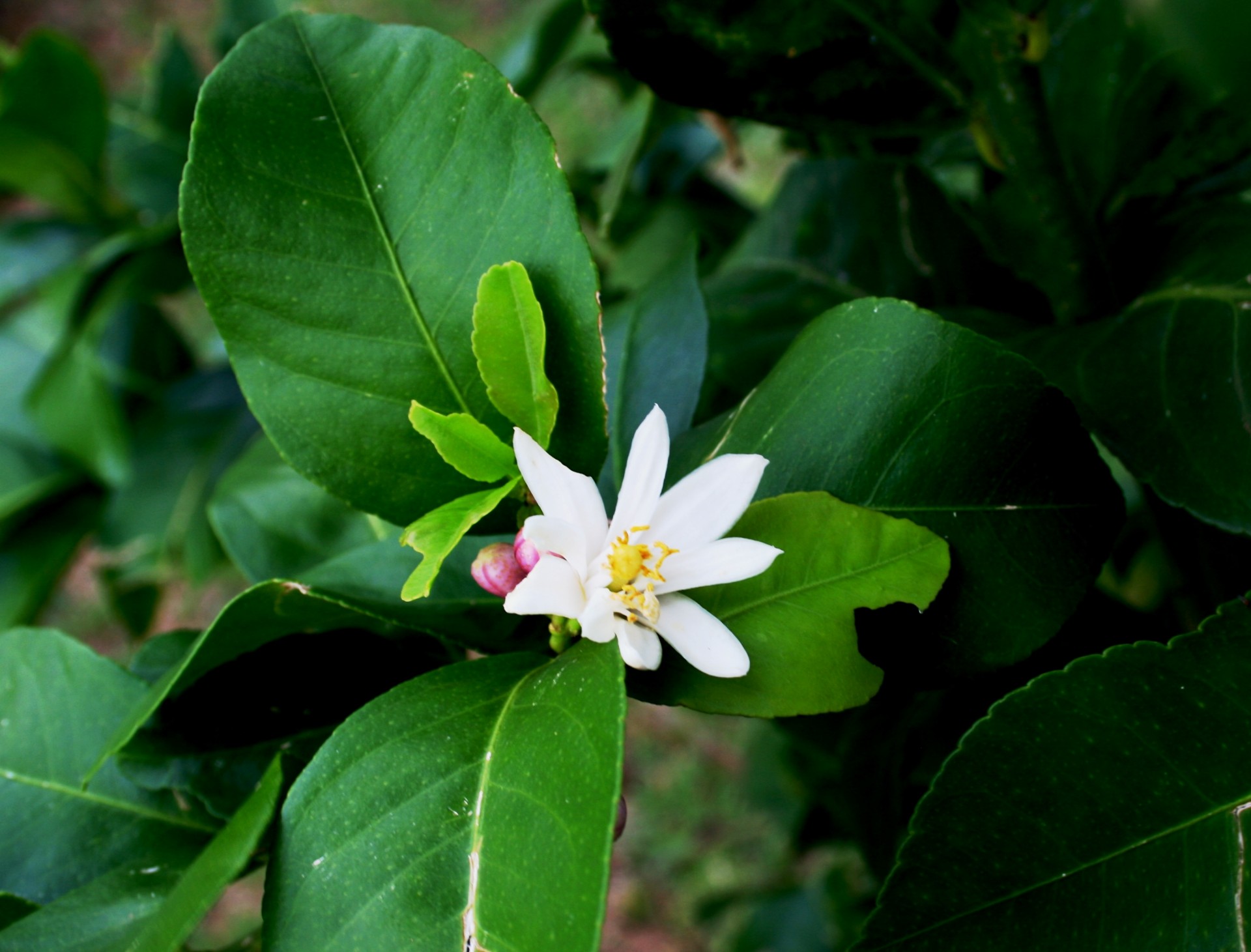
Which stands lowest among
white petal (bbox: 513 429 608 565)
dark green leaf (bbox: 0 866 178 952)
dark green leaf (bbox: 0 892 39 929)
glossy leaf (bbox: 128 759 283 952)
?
dark green leaf (bbox: 0 892 39 929)

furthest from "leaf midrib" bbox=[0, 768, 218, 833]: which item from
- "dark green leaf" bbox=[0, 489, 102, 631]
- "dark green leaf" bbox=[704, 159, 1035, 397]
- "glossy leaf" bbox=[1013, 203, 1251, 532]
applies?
"dark green leaf" bbox=[0, 489, 102, 631]

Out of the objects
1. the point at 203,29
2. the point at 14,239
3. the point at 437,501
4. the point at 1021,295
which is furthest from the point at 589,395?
the point at 203,29

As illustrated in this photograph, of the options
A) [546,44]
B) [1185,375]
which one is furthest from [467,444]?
[546,44]

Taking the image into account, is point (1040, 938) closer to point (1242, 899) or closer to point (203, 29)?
point (1242, 899)

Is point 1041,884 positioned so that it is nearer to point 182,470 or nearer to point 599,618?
point 599,618

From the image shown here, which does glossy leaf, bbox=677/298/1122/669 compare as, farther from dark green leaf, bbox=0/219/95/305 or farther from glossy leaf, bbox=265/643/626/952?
dark green leaf, bbox=0/219/95/305

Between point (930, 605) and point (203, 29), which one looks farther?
point (203, 29)
